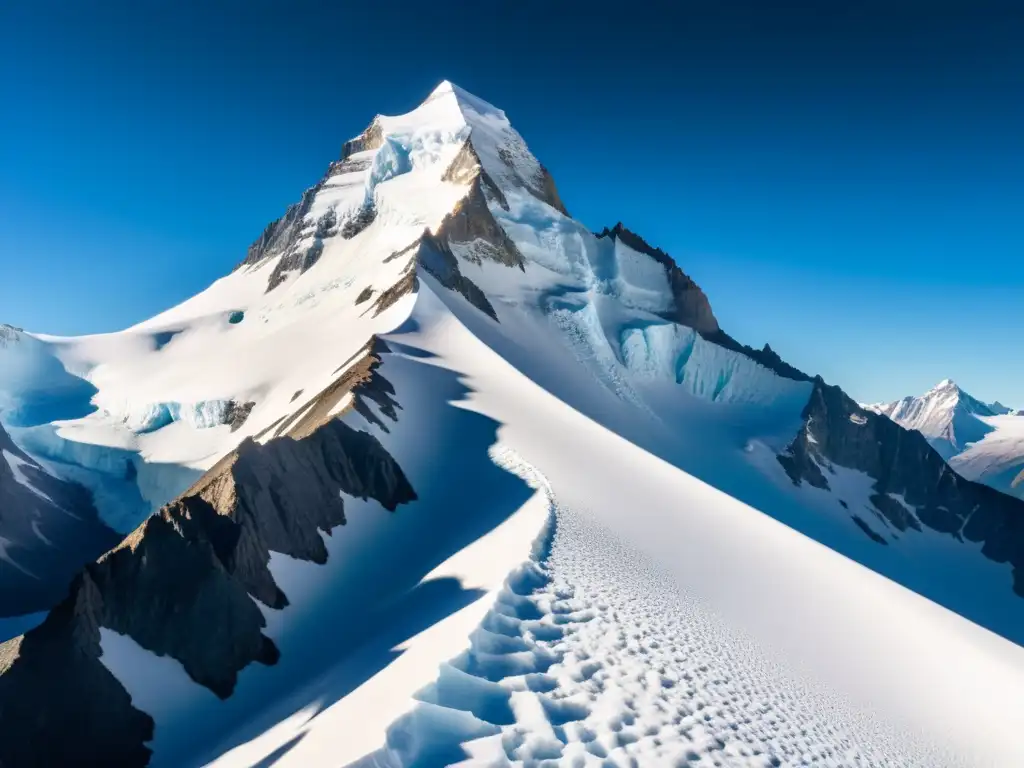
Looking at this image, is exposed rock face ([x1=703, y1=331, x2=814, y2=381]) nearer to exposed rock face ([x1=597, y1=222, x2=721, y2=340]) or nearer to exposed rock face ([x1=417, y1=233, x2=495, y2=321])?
exposed rock face ([x1=597, y1=222, x2=721, y2=340])

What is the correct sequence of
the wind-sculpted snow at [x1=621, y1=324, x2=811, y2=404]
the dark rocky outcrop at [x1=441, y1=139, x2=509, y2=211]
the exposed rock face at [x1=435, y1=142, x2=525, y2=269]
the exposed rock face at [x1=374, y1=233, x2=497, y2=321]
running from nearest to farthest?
the exposed rock face at [x1=374, y1=233, x2=497, y2=321], the exposed rock face at [x1=435, y1=142, x2=525, y2=269], the dark rocky outcrop at [x1=441, y1=139, x2=509, y2=211], the wind-sculpted snow at [x1=621, y1=324, x2=811, y2=404]

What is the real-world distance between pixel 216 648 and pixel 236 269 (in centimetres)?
9731

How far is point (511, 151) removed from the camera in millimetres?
90188

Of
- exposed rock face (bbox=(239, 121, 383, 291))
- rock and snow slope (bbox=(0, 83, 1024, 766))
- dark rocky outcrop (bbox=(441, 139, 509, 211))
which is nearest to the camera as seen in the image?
rock and snow slope (bbox=(0, 83, 1024, 766))

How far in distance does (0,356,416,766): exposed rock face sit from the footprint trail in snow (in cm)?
749

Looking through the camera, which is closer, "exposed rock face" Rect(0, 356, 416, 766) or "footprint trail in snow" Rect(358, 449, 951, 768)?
"footprint trail in snow" Rect(358, 449, 951, 768)

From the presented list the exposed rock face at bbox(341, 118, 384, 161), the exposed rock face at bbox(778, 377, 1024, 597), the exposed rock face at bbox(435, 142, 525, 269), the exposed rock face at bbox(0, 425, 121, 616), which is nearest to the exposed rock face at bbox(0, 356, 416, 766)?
the exposed rock face at bbox(0, 425, 121, 616)

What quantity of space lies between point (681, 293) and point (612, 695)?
8127cm

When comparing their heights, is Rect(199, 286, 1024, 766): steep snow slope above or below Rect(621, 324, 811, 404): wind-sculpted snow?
below

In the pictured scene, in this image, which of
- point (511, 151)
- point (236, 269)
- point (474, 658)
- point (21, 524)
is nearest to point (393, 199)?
point (511, 151)

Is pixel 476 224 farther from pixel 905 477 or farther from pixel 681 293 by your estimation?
pixel 905 477

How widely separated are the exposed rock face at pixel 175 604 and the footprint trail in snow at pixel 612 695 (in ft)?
24.6

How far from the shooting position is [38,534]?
130 feet

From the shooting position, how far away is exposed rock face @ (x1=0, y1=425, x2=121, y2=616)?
34.3 m
